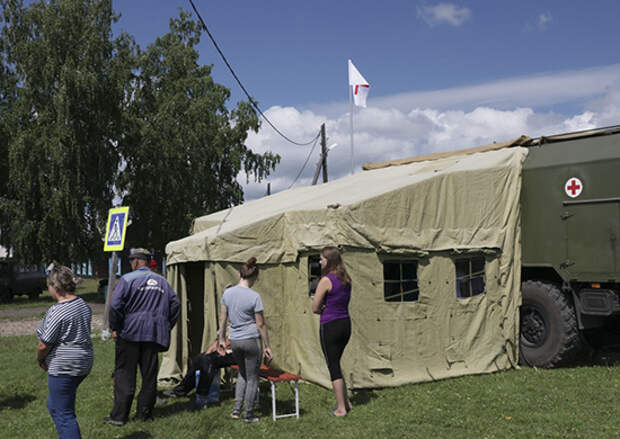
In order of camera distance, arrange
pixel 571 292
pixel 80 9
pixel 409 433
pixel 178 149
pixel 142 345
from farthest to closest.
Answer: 1. pixel 178 149
2. pixel 80 9
3. pixel 571 292
4. pixel 142 345
5. pixel 409 433

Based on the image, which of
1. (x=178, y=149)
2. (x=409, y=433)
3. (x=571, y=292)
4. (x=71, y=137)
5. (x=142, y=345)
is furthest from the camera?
(x=178, y=149)

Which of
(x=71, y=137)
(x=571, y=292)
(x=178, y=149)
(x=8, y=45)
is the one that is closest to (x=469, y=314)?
(x=571, y=292)

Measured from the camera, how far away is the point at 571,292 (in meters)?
9.23

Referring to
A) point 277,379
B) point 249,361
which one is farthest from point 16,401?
point 277,379

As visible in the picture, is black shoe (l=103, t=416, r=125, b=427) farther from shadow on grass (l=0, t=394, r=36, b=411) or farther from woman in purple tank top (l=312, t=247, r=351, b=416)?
woman in purple tank top (l=312, t=247, r=351, b=416)

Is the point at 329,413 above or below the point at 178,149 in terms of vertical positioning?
below

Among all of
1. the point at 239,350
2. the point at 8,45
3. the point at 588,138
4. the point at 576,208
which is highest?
the point at 8,45

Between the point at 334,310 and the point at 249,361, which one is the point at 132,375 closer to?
the point at 249,361

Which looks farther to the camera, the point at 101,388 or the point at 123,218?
the point at 123,218

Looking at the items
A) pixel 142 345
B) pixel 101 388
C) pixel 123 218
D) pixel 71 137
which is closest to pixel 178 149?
pixel 71 137

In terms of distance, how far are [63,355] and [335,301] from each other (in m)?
2.75

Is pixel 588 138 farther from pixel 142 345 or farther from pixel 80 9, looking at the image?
pixel 80 9

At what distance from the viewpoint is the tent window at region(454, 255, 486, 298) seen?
361 inches

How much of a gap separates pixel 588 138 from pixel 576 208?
1.07 meters
